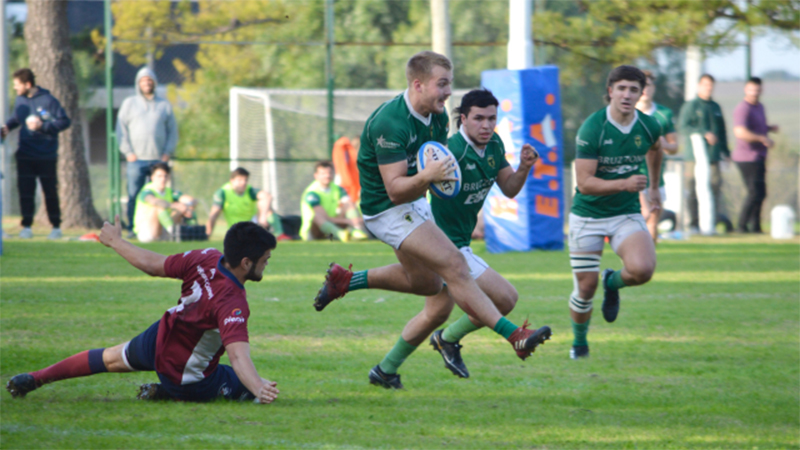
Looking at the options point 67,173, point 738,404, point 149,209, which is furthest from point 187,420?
point 67,173

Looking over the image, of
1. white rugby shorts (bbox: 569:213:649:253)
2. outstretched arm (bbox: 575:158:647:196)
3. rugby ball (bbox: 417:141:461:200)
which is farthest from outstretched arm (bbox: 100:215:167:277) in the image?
white rugby shorts (bbox: 569:213:649:253)

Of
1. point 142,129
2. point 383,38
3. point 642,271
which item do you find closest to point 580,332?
point 642,271

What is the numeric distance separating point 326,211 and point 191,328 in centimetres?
1073

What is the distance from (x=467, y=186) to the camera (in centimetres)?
553

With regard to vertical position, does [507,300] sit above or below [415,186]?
below

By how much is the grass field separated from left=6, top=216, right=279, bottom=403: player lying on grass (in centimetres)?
15

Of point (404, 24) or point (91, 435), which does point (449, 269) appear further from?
point (404, 24)

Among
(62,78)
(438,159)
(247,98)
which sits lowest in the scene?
(438,159)

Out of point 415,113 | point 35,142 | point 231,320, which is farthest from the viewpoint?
point 35,142

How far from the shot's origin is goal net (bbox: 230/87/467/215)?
1788 centimetres

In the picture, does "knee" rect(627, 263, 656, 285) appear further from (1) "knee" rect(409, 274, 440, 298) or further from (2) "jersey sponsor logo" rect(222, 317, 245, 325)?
(2) "jersey sponsor logo" rect(222, 317, 245, 325)

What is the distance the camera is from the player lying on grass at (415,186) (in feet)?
16.2

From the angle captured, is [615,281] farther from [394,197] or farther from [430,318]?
[394,197]

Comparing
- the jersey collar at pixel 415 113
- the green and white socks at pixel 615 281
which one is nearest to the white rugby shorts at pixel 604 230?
the green and white socks at pixel 615 281
